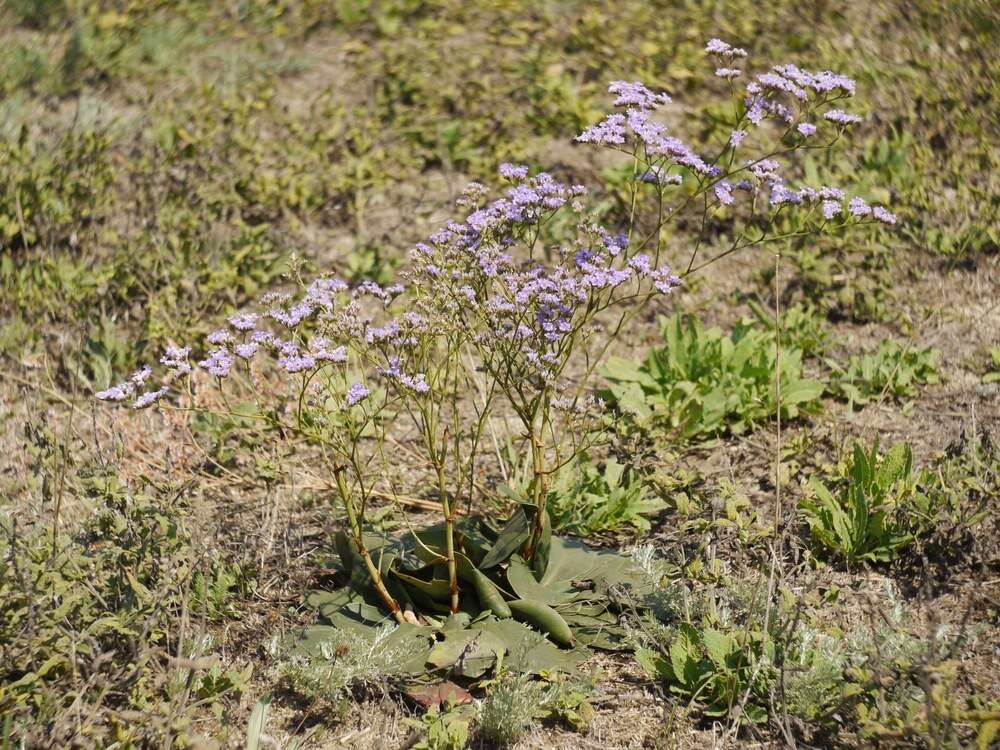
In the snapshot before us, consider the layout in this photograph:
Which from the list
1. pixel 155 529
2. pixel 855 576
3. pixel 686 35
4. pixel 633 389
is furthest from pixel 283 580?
pixel 686 35

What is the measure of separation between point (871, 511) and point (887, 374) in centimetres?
107

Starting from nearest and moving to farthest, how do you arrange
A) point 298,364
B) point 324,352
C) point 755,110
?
point 298,364 → point 324,352 → point 755,110

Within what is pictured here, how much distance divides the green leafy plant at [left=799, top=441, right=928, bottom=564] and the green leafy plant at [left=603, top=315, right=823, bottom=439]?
2.04 feet

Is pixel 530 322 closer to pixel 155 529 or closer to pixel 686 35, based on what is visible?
pixel 155 529

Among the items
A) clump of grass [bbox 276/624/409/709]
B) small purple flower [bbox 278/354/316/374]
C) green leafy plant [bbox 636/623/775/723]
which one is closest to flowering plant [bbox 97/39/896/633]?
small purple flower [bbox 278/354/316/374]

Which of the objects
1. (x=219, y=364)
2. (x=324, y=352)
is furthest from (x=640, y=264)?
(x=219, y=364)

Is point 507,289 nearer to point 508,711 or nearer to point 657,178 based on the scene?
point 657,178

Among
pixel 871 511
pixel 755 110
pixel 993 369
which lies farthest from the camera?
pixel 993 369

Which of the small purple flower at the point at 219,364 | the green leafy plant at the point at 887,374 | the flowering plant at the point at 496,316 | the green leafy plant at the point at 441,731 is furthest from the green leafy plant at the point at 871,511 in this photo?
the small purple flower at the point at 219,364

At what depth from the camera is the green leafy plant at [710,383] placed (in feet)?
13.1

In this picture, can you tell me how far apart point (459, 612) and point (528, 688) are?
397 millimetres

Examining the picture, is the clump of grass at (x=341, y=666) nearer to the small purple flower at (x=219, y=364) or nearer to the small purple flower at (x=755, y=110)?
the small purple flower at (x=219, y=364)

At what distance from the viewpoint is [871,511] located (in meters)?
3.32

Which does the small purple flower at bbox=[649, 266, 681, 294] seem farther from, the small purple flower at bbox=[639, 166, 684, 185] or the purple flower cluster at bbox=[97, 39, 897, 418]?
the small purple flower at bbox=[639, 166, 684, 185]
